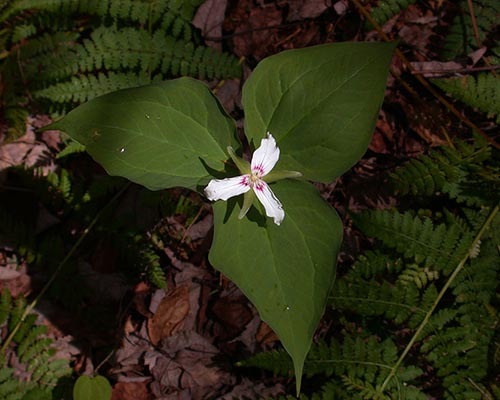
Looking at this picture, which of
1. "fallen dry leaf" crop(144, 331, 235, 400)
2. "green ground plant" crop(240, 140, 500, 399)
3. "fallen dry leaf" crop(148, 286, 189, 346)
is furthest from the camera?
"fallen dry leaf" crop(148, 286, 189, 346)

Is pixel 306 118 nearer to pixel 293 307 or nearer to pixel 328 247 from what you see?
pixel 328 247

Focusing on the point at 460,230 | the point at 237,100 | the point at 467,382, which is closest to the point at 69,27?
the point at 237,100

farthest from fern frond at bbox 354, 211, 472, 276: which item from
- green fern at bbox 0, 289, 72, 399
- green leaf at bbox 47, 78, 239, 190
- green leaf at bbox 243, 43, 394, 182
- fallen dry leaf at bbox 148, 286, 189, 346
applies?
green fern at bbox 0, 289, 72, 399

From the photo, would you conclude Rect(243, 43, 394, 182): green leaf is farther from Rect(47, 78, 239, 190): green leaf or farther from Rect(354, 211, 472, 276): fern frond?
Rect(354, 211, 472, 276): fern frond

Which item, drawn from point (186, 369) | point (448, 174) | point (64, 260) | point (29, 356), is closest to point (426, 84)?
point (448, 174)

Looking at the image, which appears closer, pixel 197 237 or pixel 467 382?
pixel 467 382

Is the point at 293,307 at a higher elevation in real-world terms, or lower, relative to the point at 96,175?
higher
